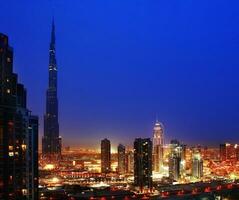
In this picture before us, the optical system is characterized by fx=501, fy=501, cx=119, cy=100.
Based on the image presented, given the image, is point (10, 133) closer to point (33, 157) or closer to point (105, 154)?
point (33, 157)

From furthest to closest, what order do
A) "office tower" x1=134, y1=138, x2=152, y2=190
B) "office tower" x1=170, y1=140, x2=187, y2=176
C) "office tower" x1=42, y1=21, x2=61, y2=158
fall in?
1. "office tower" x1=42, y1=21, x2=61, y2=158
2. "office tower" x1=170, y1=140, x2=187, y2=176
3. "office tower" x1=134, y1=138, x2=152, y2=190

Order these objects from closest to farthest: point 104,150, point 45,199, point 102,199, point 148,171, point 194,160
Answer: point 45,199 < point 102,199 < point 148,171 < point 194,160 < point 104,150

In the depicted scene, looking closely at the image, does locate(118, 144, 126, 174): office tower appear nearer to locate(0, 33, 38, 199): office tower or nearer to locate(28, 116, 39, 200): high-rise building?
locate(28, 116, 39, 200): high-rise building

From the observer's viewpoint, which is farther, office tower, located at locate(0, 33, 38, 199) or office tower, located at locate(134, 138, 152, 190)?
office tower, located at locate(134, 138, 152, 190)

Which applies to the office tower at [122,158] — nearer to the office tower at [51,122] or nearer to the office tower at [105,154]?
the office tower at [105,154]

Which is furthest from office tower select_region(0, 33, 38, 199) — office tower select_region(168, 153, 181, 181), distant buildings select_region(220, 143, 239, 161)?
distant buildings select_region(220, 143, 239, 161)

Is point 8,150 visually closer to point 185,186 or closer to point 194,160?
point 185,186

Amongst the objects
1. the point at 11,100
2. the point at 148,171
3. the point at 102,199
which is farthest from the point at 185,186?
the point at 11,100
